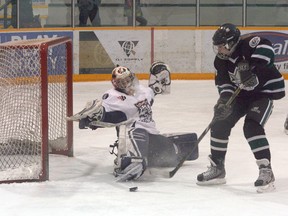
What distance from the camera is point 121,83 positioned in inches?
195

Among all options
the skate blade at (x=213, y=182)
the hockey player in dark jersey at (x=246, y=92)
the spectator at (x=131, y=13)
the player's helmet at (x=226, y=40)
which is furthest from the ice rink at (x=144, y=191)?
the spectator at (x=131, y=13)

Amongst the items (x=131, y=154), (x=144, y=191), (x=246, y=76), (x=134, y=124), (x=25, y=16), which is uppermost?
(x=25, y=16)

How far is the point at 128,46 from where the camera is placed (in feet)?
34.0

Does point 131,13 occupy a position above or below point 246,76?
above

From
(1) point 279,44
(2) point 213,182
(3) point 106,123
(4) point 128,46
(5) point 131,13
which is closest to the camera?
(2) point 213,182

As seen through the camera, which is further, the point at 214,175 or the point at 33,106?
the point at 33,106

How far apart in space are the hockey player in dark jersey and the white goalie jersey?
492 millimetres

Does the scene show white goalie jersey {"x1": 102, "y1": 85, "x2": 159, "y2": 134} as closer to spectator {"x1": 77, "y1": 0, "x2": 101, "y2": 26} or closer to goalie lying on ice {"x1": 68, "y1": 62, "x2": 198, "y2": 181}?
goalie lying on ice {"x1": 68, "y1": 62, "x2": 198, "y2": 181}

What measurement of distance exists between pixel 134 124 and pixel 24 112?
2.27ft

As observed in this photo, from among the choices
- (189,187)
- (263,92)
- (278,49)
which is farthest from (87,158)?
(278,49)

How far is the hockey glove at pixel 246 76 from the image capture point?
4418 millimetres

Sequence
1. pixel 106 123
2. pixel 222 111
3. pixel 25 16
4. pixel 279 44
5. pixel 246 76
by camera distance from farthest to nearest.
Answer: pixel 279 44, pixel 25 16, pixel 106 123, pixel 222 111, pixel 246 76

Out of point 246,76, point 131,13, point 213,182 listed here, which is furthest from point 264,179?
point 131,13

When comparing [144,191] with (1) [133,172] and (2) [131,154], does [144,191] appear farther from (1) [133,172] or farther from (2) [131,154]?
(2) [131,154]
